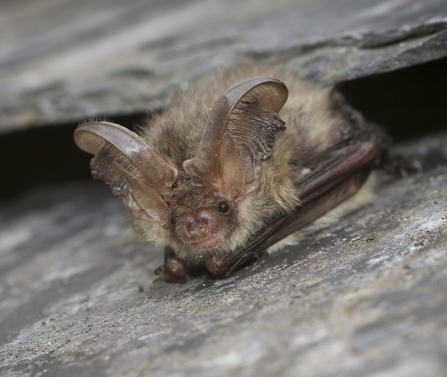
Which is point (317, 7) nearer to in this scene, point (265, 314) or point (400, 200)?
point (400, 200)

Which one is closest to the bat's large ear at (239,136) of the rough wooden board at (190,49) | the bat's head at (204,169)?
the bat's head at (204,169)

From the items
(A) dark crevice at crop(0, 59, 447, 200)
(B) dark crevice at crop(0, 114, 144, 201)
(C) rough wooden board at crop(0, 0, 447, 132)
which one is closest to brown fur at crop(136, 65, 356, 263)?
(C) rough wooden board at crop(0, 0, 447, 132)

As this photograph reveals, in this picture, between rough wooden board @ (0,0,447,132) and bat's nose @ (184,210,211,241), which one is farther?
rough wooden board @ (0,0,447,132)

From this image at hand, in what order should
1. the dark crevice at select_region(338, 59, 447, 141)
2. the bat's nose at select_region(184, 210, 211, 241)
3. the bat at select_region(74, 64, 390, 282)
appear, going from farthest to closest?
1. the dark crevice at select_region(338, 59, 447, 141)
2. the bat's nose at select_region(184, 210, 211, 241)
3. the bat at select_region(74, 64, 390, 282)

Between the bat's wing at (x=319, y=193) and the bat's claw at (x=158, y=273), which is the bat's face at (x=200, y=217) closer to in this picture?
the bat's wing at (x=319, y=193)

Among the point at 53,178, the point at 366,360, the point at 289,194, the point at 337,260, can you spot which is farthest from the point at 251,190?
the point at 53,178

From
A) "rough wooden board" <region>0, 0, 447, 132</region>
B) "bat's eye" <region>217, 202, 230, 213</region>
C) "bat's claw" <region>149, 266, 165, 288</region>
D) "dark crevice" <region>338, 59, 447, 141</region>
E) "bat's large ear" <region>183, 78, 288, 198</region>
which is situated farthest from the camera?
"dark crevice" <region>338, 59, 447, 141</region>

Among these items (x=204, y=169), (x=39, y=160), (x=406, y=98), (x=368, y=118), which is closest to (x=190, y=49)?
(x=368, y=118)

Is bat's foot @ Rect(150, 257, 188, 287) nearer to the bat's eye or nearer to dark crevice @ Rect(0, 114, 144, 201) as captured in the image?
the bat's eye
